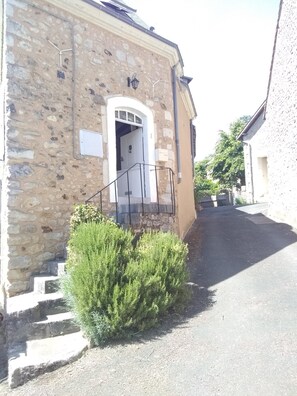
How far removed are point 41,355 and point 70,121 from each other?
413cm


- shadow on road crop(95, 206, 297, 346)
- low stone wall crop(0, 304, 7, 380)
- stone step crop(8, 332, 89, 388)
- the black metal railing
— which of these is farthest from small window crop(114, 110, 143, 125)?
stone step crop(8, 332, 89, 388)

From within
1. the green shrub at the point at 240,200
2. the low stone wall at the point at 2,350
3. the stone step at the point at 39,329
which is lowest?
the low stone wall at the point at 2,350

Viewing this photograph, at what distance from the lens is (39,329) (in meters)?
4.16

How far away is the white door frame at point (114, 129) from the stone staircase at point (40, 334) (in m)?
2.50

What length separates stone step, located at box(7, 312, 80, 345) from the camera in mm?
4156

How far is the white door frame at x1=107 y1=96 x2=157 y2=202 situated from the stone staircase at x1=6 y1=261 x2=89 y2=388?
250 cm

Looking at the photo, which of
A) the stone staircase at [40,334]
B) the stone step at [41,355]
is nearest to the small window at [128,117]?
the stone staircase at [40,334]

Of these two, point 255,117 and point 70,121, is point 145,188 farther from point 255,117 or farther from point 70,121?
point 255,117

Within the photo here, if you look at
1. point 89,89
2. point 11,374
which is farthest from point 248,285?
point 89,89

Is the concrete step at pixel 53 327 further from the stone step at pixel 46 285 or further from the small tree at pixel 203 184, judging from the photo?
the small tree at pixel 203 184

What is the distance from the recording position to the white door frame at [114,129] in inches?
268

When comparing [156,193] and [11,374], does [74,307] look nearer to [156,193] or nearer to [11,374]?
[11,374]

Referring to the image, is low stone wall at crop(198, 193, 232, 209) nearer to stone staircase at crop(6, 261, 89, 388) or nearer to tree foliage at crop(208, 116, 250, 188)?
tree foliage at crop(208, 116, 250, 188)

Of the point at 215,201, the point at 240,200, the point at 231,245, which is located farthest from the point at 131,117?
the point at 240,200
